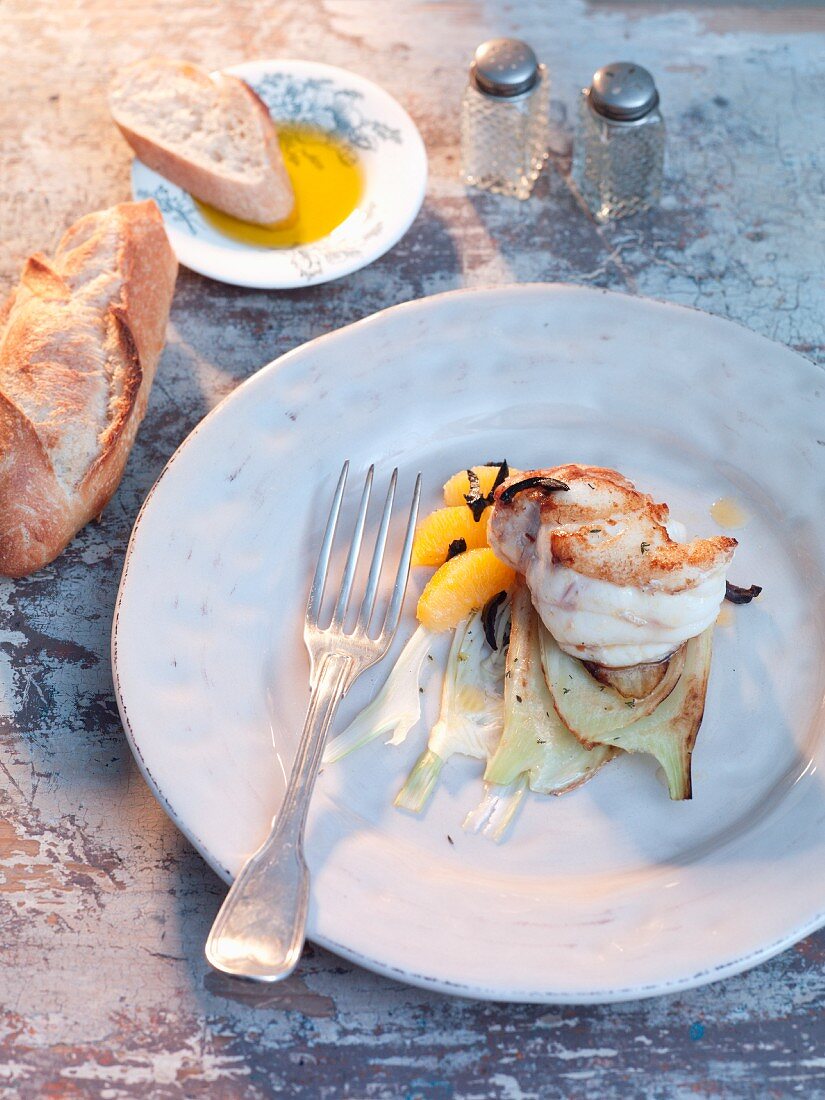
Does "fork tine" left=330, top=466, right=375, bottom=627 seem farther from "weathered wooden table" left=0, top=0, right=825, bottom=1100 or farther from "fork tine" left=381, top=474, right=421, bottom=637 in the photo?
"weathered wooden table" left=0, top=0, right=825, bottom=1100

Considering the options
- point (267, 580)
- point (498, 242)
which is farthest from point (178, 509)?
point (498, 242)

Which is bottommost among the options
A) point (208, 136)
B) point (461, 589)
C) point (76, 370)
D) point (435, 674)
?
point (435, 674)

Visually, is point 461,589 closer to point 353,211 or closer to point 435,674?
point 435,674

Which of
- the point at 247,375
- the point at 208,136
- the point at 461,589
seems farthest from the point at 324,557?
the point at 208,136

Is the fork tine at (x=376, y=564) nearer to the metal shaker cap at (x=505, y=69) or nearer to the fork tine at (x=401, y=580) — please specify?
the fork tine at (x=401, y=580)

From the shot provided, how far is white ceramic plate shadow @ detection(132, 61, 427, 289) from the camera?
2.65 meters

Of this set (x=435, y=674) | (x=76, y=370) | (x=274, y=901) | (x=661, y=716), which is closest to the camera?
(x=274, y=901)

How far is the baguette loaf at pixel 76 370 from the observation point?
2.18m

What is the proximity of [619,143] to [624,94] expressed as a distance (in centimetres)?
15

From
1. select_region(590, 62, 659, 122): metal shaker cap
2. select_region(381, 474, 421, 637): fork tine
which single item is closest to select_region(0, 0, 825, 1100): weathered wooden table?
select_region(590, 62, 659, 122): metal shaker cap

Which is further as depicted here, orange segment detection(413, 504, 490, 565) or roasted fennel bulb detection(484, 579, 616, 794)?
orange segment detection(413, 504, 490, 565)

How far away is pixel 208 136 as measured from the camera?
2.83 meters

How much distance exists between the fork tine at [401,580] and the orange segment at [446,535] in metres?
0.03

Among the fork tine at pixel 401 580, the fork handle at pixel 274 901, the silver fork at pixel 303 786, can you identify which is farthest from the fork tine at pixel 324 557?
the fork handle at pixel 274 901
